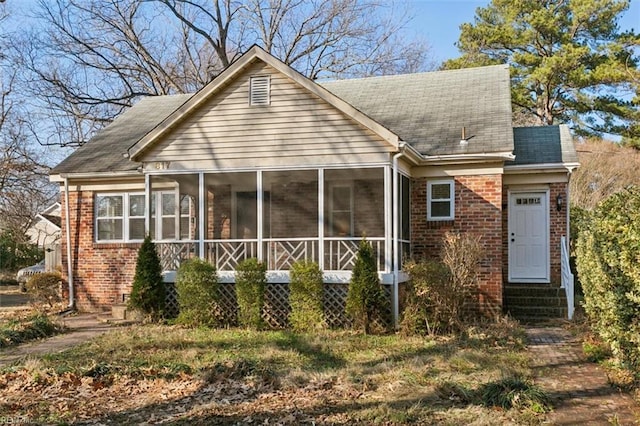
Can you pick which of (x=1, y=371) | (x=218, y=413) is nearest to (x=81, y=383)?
(x=1, y=371)

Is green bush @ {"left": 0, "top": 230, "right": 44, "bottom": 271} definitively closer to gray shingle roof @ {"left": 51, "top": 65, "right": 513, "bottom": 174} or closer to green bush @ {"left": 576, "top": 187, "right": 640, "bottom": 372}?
gray shingle roof @ {"left": 51, "top": 65, "right": 513, "bottom": 174}

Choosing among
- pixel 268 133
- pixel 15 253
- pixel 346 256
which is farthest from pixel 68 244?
pixel 15 253

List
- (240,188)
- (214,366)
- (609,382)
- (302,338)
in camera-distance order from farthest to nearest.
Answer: (240,188) < (302,338) < (214,366) < (609,382)

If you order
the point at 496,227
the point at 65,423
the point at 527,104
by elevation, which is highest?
the point at 527,104

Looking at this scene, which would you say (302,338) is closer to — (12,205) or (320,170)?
(320,170)

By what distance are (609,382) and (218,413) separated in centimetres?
487

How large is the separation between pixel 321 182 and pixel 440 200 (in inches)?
121

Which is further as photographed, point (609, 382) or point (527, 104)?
point (527, 104)

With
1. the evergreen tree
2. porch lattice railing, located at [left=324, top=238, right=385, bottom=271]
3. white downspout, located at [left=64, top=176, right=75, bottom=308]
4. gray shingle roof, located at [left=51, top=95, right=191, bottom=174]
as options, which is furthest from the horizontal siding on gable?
the evergreen tree

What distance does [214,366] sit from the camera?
312 inches

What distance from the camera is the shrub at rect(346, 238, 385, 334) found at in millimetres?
11039

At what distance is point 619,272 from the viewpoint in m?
6.94

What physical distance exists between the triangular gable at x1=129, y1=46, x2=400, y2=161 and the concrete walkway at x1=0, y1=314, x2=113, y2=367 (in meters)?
3.91

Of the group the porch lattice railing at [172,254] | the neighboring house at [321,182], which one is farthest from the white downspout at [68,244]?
the porch lattice railing at [172,254]
